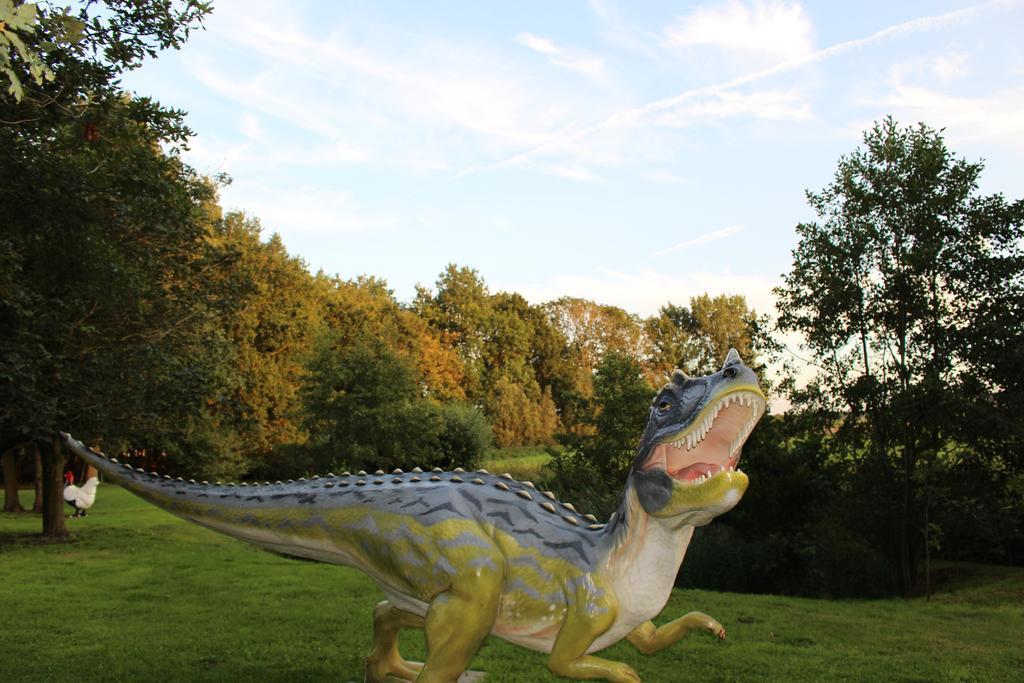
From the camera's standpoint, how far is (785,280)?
45.9ft

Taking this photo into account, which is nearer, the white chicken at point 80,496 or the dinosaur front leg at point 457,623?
the dinosaur front leg at point 457,623

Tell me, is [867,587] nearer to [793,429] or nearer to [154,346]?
[793,429]

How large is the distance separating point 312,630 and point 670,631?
511 centimetres

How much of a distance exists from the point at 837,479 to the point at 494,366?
1166 inches

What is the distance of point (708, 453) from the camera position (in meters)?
3.74

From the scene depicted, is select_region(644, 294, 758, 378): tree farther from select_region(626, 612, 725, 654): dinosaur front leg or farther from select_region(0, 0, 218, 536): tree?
select_region(626, 612, 725, 654): dinosaur front leg

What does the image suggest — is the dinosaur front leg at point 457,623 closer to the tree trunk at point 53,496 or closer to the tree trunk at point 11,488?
the tree trunk at point 53,496

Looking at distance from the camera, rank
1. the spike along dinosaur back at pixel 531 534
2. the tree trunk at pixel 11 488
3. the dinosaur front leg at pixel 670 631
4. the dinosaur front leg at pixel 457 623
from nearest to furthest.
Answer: the spike along dinosaur back at pixel 531 534 → the dinosaur front leg at pixel 457 623 → the dinosaur front leg at pixel 670 631 → the tree trunk at pixel 11 488

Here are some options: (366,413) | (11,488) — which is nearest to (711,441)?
(366,413)

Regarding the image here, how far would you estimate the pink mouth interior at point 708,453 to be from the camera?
12.0ft

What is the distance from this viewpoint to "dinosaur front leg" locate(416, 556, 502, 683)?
12.5ft

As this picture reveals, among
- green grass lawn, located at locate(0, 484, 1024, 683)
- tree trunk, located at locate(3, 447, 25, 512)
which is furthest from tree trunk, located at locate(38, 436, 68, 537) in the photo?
tree trunk, located at locate(3, 447, 25, 512)

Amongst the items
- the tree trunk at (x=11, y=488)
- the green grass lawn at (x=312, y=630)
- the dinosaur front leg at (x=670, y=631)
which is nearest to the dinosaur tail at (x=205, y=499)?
the dinosaur front leg at (x=670, y=631)

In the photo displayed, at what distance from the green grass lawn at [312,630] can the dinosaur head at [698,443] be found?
3.38 m
